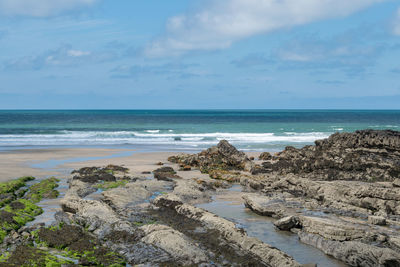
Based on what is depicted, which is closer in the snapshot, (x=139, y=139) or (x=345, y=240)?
(x=345, y=240)

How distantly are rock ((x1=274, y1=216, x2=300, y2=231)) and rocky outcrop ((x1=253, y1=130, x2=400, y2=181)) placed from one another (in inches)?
362

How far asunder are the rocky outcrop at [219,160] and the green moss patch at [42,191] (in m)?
10.0

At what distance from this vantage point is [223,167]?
27172 millimetres

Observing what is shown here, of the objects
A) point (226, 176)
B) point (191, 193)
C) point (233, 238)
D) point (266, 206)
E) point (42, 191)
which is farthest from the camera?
point (226, 176)

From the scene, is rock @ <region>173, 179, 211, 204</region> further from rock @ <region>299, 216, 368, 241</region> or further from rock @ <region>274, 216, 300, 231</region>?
rock @ <region>299, 216, 368, 241</region>

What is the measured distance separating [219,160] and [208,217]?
16.1 m

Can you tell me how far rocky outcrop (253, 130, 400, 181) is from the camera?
20.8 m

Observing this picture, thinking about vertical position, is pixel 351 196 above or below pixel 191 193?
above

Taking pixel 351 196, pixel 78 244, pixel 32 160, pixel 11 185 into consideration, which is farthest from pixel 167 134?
pixel 78 244

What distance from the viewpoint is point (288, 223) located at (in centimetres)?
1255

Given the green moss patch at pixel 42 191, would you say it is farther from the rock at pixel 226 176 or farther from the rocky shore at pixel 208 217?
the rock at pixel 226 176

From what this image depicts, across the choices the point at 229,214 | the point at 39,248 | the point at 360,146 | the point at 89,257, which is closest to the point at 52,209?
the point at 39,248

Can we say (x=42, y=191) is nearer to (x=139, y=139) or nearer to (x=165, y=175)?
(x=165, y=175)

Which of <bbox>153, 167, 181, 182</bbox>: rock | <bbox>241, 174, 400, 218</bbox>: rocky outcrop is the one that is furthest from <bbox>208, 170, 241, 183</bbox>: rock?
<bbox>241, 174, 400, 218</bbox>: rocky outcrop
